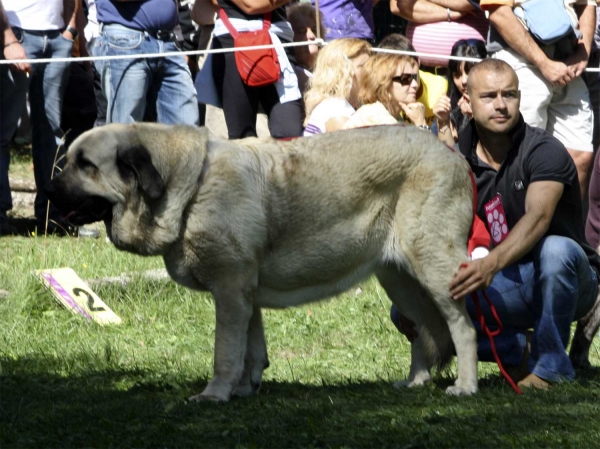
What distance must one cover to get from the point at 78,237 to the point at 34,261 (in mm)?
1295

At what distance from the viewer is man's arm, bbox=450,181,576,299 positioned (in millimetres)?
5562

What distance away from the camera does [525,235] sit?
223 inches

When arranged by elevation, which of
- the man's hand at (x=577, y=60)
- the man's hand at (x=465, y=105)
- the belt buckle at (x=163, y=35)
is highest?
the man's hand at (x=577, y=60)

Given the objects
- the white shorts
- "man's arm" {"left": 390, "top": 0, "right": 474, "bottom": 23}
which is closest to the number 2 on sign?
the white shorts

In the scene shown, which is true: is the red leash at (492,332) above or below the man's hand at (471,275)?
below

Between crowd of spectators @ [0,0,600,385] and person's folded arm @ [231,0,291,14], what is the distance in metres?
0.01

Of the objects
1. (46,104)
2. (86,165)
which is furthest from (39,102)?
(86,165)

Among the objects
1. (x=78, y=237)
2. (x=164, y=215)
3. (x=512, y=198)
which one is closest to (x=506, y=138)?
(x=512, y=198)

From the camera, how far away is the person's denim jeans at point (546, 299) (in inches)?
228

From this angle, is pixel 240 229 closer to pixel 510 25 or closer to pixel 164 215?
pixel 164 215

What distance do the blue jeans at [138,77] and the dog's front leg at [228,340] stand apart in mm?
4004

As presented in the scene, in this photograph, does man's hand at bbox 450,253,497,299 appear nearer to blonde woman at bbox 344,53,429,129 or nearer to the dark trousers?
blonde woman at bbox 344,53,429,129

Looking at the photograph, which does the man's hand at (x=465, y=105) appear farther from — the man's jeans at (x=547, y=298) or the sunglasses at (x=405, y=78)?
the man's jeans at (x=547, y=298)

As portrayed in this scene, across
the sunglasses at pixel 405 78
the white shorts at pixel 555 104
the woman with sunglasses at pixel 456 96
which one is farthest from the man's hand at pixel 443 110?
the white shorts at pixel 555 104
